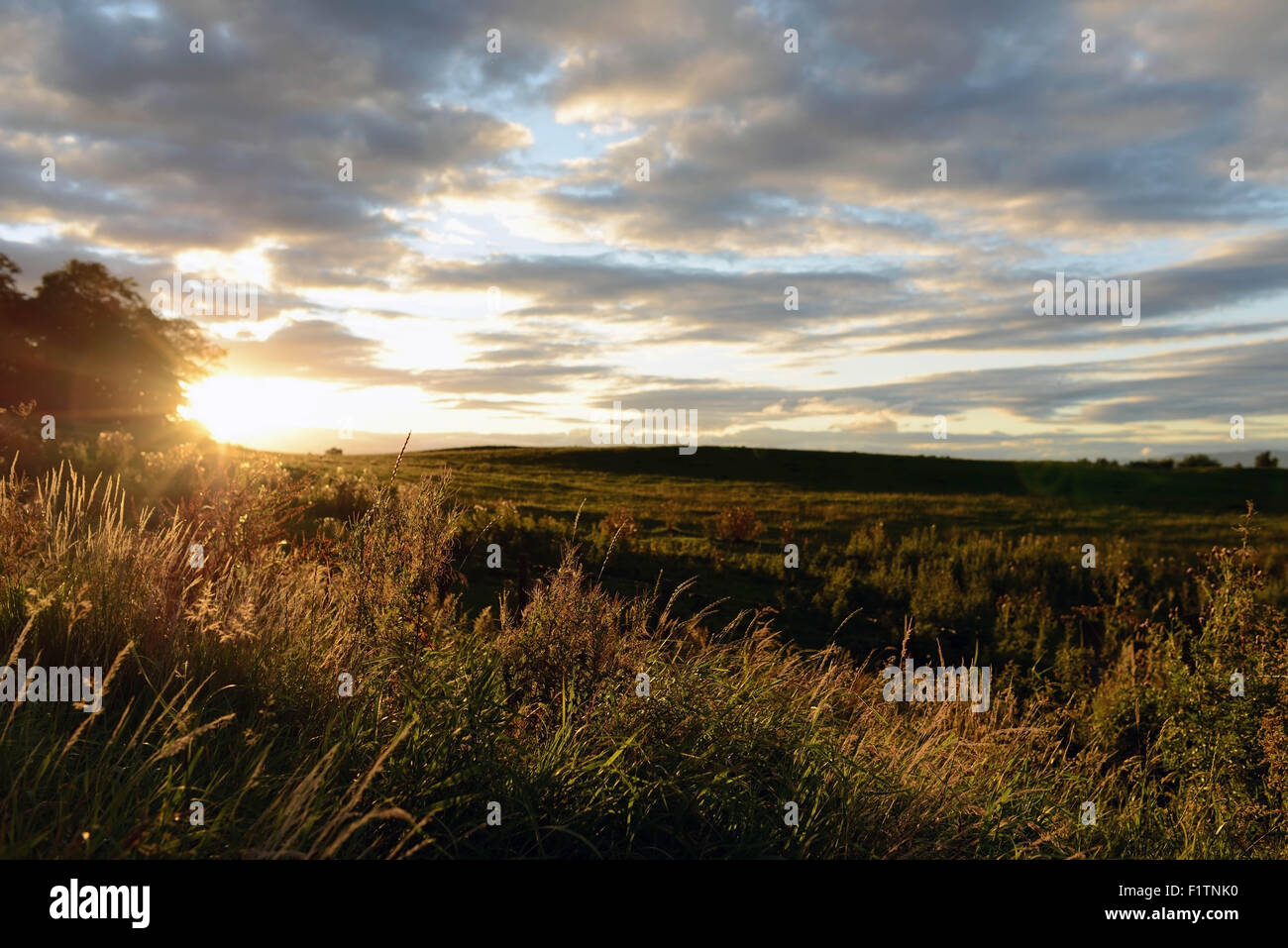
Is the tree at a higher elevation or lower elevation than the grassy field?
higher

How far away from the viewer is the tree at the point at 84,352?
132 feet

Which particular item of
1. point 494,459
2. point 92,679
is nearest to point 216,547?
point 92,679

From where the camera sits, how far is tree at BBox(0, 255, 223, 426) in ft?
132

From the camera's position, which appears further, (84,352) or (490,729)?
(84,352)

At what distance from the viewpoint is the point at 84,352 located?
41.9 meters

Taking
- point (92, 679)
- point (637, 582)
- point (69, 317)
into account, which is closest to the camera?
point (92, 679)

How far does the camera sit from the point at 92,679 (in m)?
4.79

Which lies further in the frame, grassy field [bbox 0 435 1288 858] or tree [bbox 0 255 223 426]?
tree [bbox 0 255 223 426]

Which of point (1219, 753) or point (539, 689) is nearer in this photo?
point (539, 689)

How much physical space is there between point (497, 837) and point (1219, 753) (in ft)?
23.1

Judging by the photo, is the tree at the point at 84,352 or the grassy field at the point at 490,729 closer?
the grassy field at the point at 490,729

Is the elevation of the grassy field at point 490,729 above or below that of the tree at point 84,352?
below

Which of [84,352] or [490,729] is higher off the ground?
[84,352]

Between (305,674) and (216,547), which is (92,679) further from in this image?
(216,547)
